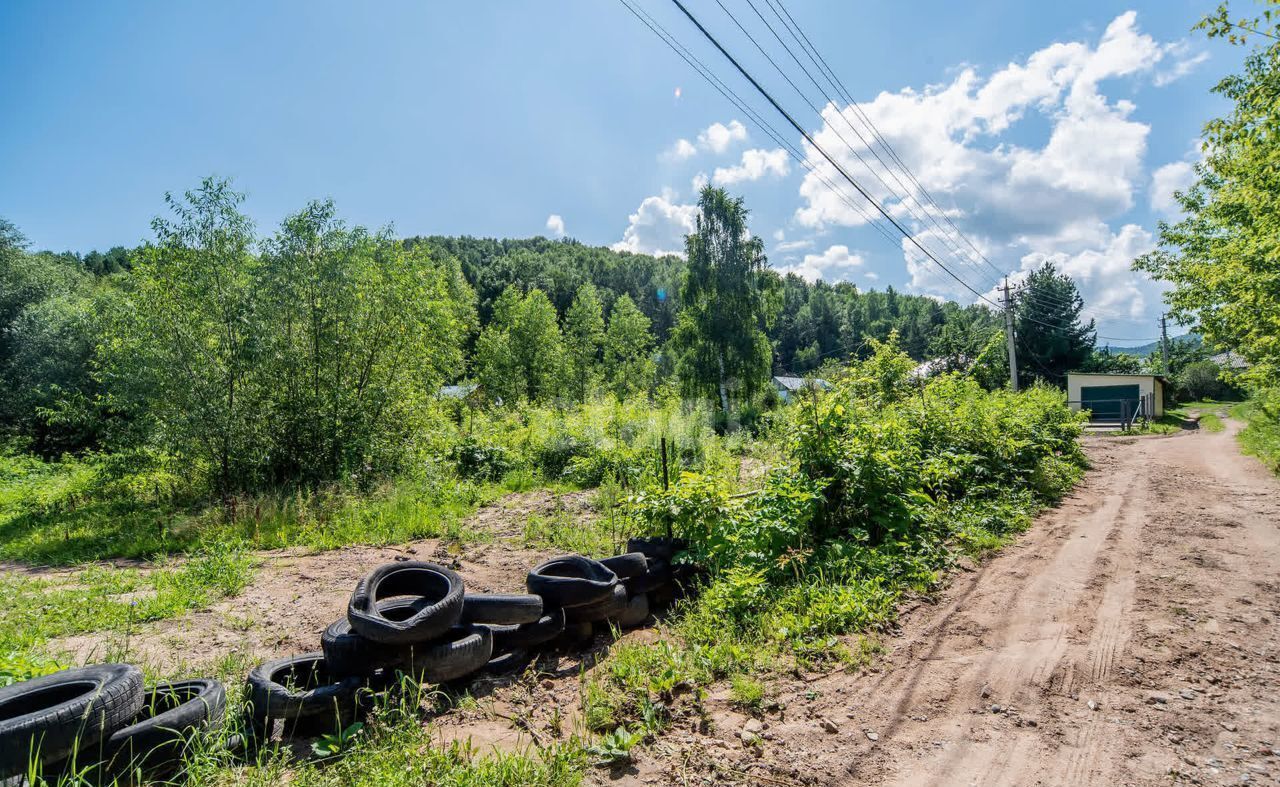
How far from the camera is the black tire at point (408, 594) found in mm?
2959

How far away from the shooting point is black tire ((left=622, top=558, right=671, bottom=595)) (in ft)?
14.4

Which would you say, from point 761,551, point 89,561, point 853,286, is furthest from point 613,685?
point 853,286

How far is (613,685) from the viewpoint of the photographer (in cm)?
327

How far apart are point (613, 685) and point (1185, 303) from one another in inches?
907

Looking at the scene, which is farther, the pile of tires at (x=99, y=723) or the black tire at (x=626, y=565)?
the black tire at (x=626, y=565)

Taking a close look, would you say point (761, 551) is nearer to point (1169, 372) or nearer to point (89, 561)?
point (89, 561)

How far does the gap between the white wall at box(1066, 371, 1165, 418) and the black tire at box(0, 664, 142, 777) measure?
34.1 metres

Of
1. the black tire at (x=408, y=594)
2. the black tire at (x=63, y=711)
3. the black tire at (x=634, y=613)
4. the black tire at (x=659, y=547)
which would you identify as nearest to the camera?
the black tire at (x=63, y=711)

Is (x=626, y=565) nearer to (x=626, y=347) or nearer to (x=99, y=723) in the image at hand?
(x=99, y=723)

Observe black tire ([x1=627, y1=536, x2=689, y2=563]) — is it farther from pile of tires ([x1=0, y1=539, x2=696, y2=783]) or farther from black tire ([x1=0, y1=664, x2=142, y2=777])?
black tire ([x1=0, y1=664, x2=142, y2=777])

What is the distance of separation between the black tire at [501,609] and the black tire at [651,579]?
91 cm

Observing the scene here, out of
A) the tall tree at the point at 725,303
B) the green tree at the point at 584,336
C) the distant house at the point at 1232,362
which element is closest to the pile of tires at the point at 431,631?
the tall tree at the point at 725,303

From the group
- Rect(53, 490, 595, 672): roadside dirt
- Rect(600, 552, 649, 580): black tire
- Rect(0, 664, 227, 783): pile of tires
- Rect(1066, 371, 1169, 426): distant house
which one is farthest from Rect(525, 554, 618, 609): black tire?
Rect(1066, 371, 1169, 426): distant house

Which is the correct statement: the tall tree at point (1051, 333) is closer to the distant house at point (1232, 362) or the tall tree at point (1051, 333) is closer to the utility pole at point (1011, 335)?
the distant house at point (1232, 362)
